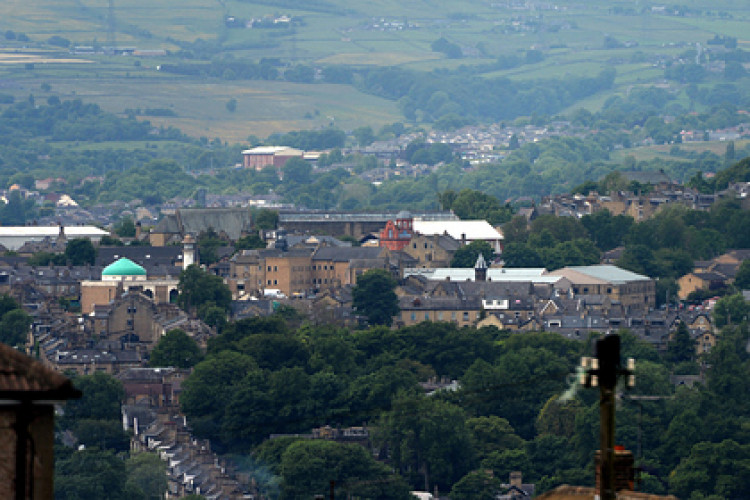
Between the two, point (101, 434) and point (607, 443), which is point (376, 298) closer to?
point (101, 434)

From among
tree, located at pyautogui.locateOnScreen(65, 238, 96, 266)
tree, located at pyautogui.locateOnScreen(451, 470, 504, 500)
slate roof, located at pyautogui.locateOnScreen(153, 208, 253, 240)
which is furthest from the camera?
slate roof, located at pyautogui.locateOnScreen(153, 208, 253, 240)

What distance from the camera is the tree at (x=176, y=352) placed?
3762 inches

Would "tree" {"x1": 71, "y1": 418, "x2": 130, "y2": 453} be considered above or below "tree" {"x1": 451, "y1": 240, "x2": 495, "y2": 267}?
below

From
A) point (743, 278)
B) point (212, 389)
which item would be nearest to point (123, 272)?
point (212, 389)

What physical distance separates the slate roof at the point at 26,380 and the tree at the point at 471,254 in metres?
130

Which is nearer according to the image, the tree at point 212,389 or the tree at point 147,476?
the tree at point 147,476

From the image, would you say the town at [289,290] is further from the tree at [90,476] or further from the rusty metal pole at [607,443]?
the rusty metal pole at [607,443]

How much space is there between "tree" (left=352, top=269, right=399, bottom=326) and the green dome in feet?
51.6

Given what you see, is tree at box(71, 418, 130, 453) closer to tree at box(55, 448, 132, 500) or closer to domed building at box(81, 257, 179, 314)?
tree at box(55, 448, 132, 500)

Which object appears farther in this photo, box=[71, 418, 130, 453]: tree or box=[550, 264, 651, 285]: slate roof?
box=[550, 264, 651, 285]: slate roof

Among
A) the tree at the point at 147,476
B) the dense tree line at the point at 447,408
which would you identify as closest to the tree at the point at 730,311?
the dense tree line at the point at 447,408

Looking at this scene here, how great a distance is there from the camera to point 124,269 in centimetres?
12300

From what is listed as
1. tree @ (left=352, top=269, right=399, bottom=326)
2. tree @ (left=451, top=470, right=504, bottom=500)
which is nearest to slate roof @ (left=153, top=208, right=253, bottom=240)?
tree @ (left=352, top=269, right=399, bottom=326)

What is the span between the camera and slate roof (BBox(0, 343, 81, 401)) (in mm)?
11227
